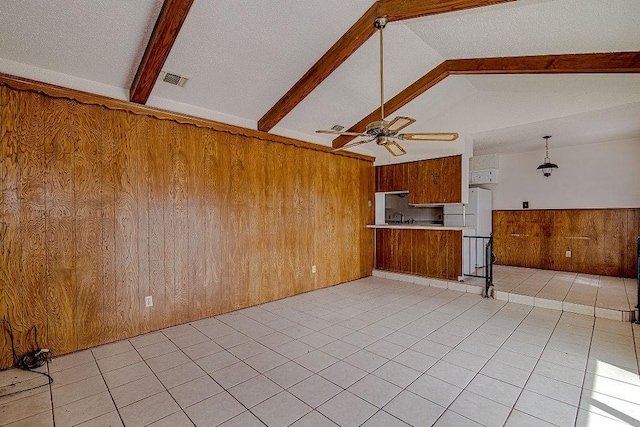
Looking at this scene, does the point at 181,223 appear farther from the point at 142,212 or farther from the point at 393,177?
→ the point at 393,177

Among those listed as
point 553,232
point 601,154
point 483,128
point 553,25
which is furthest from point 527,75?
point 553,232

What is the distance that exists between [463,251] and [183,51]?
5.17 metres

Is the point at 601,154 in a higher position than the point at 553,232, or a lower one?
higher

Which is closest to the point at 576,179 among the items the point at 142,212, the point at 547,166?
the point at 547,166

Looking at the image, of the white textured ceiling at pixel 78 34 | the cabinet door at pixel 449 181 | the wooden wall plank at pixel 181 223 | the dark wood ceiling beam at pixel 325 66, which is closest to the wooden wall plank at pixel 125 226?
the wooden wall plank at pixel 181 223

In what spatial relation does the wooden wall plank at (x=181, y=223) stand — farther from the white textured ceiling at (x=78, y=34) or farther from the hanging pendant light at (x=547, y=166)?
the hanging pendant light at (x=547, y=166)

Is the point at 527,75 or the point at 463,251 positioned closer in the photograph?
the point at 527,75

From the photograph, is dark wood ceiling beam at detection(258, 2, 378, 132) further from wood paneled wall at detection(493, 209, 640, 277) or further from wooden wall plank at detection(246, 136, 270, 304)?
wood paneled wall at detection(493, 209, 640, 277)

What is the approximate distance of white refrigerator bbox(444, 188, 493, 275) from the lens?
5723 mm

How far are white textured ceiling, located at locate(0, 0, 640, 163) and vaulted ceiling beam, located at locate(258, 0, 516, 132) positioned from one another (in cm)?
9

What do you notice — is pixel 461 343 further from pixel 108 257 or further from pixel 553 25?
pixel 108 257

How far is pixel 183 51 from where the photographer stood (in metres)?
2.93

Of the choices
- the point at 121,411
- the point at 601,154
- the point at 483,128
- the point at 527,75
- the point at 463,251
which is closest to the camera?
the point at 121,411

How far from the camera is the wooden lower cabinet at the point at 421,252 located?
538 cm
